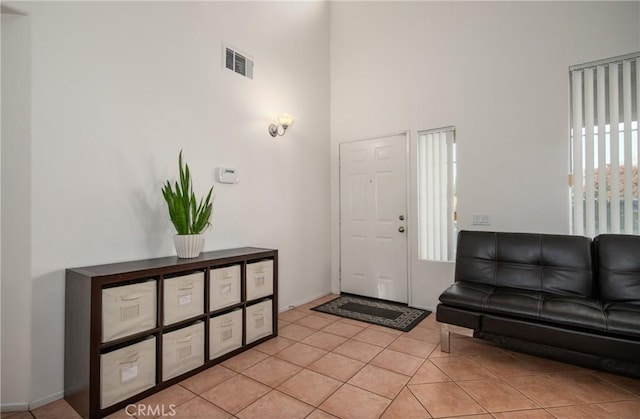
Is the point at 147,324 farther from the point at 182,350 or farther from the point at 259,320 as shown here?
the point at 259,320

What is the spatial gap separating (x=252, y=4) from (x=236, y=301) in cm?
295

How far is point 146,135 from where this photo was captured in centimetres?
223

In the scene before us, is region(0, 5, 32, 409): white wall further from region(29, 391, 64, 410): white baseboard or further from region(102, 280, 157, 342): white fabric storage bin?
region(102, 280, 157, 342): white fabric storage bin

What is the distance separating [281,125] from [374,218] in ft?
5.32

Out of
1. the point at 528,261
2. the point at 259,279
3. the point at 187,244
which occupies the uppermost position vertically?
the point at 187,244

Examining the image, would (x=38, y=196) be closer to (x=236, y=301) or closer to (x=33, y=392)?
(x=33, y=392)

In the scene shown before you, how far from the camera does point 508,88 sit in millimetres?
2930

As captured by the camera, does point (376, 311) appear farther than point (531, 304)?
Yes

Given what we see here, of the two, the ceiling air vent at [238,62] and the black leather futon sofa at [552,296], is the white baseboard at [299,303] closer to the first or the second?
the black leather futon sofa at [552,296]

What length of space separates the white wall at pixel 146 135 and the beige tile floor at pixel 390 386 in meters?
0.93

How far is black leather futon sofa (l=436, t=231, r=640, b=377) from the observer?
1.85 m

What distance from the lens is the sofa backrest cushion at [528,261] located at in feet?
7.77

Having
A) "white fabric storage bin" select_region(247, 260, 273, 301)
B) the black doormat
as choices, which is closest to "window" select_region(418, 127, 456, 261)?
the black doormat

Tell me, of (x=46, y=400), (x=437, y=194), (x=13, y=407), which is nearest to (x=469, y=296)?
(x=437, y=194)
